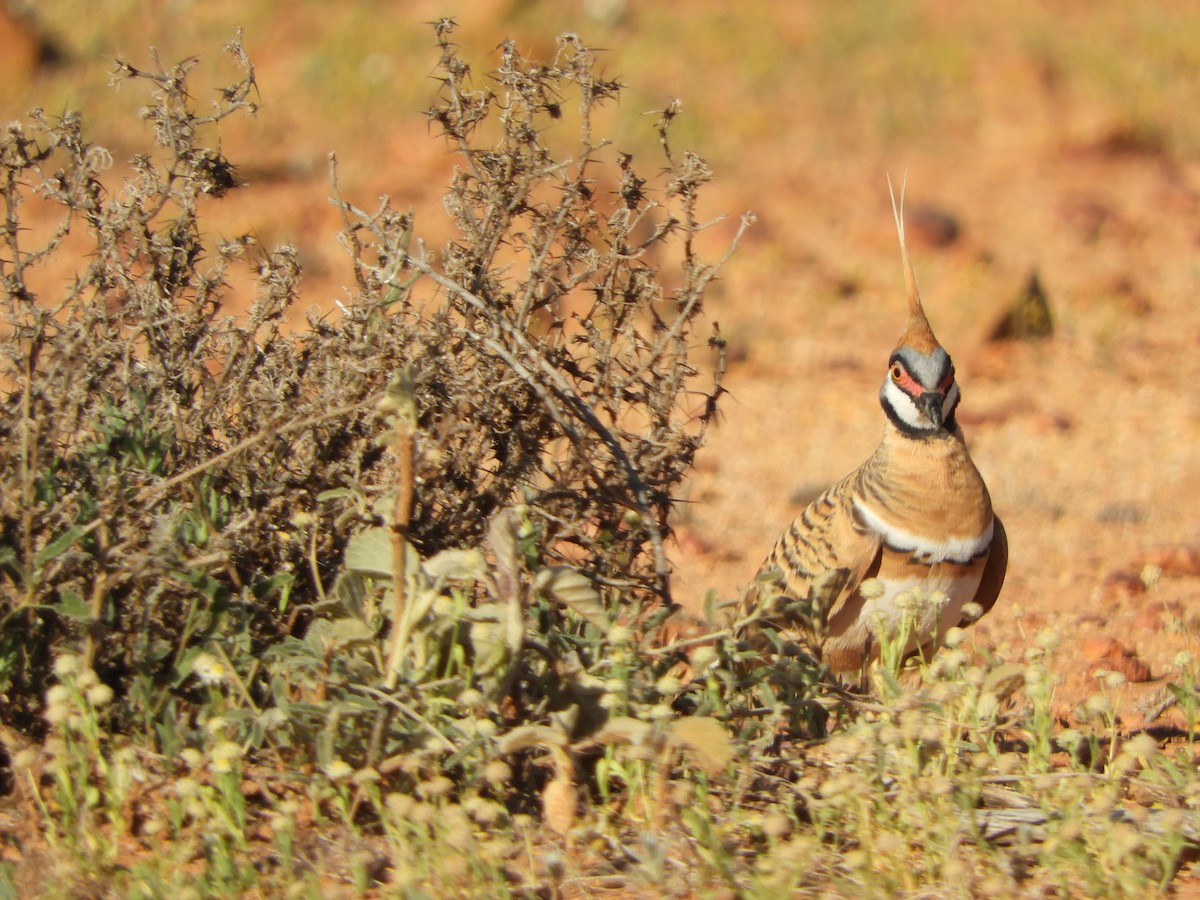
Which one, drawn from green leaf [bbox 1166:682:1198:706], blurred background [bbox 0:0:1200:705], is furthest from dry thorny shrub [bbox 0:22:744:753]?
blurred background [bbox 0:0:1200:705]

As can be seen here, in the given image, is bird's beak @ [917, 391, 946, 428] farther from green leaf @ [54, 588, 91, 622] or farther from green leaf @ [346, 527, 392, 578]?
green leaf @ [54, 588, 91, 622]

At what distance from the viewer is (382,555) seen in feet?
9.06

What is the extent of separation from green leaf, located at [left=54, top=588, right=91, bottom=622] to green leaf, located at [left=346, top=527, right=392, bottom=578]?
1.58 ft

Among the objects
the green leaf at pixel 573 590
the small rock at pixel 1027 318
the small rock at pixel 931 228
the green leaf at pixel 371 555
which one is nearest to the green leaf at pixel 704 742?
the green leaf at pixel 573 590

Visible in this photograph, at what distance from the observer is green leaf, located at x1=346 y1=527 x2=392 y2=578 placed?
9.00 ft

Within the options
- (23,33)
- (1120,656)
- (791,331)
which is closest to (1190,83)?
(791,331)

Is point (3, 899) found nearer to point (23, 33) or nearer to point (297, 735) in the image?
point (297, 735)

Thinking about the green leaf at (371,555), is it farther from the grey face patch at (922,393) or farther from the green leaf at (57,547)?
the grey face patch at (922,393)

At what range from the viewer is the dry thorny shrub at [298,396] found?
2.85m

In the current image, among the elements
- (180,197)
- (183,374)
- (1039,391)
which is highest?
(1039,391)

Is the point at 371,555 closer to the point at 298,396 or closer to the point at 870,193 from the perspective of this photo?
the point at 298,396

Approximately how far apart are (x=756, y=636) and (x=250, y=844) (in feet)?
4.76

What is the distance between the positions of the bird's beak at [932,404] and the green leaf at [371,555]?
1.92 m

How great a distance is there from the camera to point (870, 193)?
10.8m
